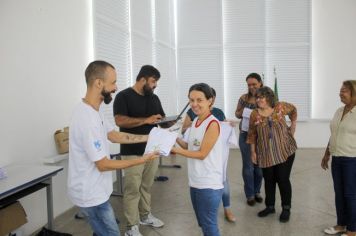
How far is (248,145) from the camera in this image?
12.0ft

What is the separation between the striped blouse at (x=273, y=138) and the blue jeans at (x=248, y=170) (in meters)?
0.50

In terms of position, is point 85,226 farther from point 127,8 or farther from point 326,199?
point 127,8

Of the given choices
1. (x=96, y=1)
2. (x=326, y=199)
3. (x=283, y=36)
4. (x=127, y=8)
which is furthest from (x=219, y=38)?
(x=326, y=199)

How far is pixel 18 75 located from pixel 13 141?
601 millimetres

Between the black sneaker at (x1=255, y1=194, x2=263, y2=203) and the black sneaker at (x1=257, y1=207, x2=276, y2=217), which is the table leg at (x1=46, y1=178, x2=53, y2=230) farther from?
the black sneaker at (x1=255, y1=194, x2=263, y2=203)

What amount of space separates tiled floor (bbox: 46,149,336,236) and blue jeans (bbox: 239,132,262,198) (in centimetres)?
22

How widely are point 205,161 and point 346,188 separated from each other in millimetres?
1482

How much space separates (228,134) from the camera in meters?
2.47

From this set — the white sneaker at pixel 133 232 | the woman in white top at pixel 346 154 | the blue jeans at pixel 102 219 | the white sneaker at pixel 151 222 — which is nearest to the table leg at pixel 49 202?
the white sneaker at pixel 133 232

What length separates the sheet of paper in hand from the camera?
1874 millimetres

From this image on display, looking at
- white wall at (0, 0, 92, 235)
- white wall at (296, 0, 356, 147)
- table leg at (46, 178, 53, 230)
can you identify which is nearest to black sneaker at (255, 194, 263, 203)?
white wall at (0, 0, 92, 235)

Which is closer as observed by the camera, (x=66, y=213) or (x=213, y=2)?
(x=66, y=213)

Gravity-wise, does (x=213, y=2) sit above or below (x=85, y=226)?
above

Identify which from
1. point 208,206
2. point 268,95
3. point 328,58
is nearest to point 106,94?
point 208,206
